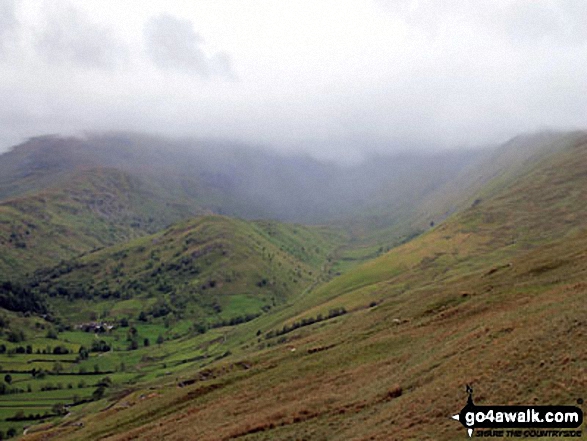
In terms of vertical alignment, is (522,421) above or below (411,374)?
above

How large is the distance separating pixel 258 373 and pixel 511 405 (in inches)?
3253

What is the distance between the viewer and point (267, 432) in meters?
69.2

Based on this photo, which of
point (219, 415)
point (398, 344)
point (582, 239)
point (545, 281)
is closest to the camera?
point (219, 415)

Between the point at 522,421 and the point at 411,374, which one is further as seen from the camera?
the point at 411,374

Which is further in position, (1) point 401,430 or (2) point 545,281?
(2) point 545,281

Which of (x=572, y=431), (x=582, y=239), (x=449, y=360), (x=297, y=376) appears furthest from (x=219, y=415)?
(x=582, y=239)

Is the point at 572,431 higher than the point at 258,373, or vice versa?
the point at 572,431

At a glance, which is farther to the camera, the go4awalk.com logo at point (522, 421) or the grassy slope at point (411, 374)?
the grassy slope at point (411, 374)

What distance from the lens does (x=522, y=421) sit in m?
43.8

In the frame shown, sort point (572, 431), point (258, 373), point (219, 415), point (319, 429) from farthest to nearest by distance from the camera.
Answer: point (258, 373) < point (219, 415) < point (319, 429) < point (572, 431)

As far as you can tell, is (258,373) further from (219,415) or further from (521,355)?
(521,355)

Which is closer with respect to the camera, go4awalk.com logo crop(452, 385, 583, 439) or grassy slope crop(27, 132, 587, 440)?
go4awalk.com logo crop(452, 385, 583, 439)

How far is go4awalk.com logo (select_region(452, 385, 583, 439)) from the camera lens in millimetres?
40438

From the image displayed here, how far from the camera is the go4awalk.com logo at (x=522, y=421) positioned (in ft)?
133
